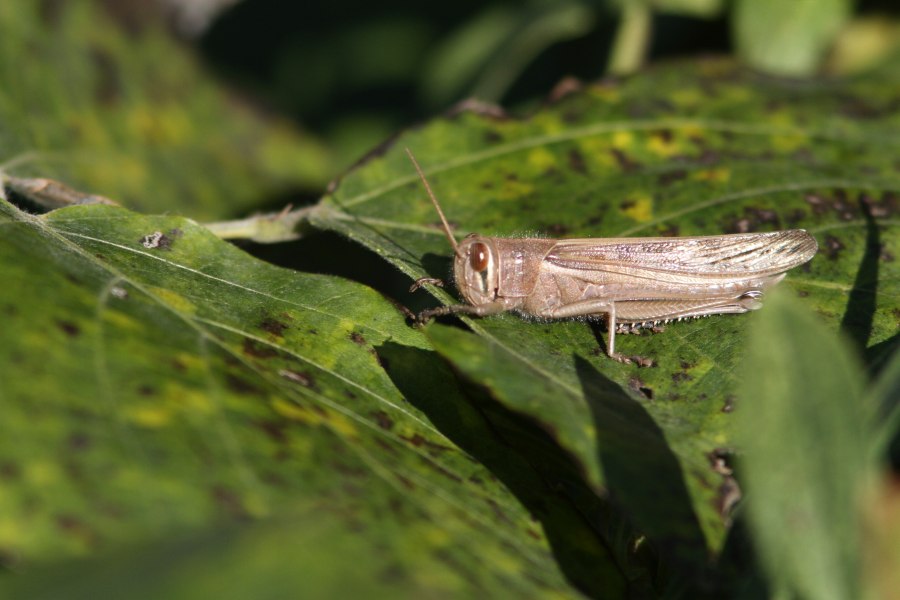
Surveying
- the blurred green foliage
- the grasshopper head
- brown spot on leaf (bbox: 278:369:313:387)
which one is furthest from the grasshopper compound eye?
the blurred green foliage

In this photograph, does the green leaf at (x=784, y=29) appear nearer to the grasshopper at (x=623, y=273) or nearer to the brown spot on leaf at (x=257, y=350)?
the grasshopper at (x=623, y=273)

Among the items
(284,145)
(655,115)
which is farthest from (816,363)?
(284,145)

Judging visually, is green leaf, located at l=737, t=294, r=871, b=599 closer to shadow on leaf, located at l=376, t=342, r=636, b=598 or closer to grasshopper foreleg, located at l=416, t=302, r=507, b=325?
shadow on leaf, located at l=376, t=342, r=636, b=598

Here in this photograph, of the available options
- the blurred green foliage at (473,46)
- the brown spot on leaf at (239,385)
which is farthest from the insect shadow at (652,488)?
the blurred green foliage at (473,46)

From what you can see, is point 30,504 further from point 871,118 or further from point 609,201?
point 871,118

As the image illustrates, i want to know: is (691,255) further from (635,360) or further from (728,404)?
(728,404)
